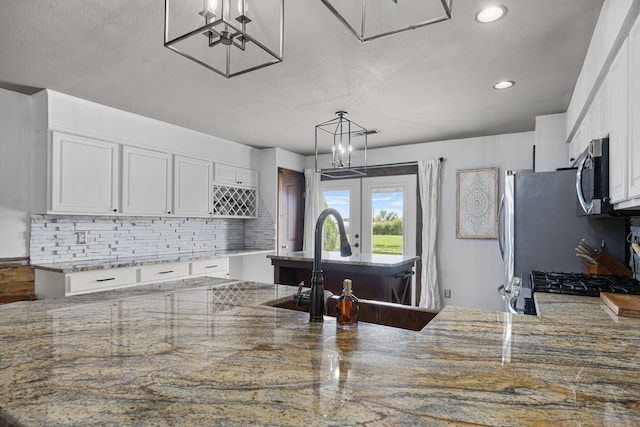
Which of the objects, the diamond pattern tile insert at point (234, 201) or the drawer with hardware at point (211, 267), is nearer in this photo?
the drawer with hardware at point (211, 267)

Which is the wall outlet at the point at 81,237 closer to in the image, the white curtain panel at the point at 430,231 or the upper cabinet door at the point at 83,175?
the upper cabinet door at the point at 83,175

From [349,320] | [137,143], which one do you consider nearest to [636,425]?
[349,320]

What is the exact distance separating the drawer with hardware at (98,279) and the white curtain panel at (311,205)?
2.75 metres

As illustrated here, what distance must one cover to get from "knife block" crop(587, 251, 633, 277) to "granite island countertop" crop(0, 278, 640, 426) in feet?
3.82

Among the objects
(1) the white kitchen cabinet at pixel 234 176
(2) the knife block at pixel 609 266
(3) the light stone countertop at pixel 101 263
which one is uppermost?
(1) the white kitchen cabinet at pixel 234 176

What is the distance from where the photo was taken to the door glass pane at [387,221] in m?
5.19

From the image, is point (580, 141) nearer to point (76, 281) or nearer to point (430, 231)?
point (430, 231)

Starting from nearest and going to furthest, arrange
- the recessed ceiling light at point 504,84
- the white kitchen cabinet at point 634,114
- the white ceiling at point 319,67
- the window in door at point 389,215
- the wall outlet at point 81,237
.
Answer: the white kitchen cabinet at point 634,114, the white ceiling at point 319,67, the recessed ceiling light at point 504,84, the wall outlet at point 81,237, the window in door at point 389,215

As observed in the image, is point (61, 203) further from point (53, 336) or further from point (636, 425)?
point (636, 425)

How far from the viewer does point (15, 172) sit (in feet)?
10.6

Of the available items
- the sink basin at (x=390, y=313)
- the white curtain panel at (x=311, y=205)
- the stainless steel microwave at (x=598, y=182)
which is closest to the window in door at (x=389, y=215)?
the white curtain panel at (x=311, y=205)

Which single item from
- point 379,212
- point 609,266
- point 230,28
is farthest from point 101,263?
point 609,266

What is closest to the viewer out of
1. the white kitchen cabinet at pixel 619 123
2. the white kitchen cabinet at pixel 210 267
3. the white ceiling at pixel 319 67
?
the white kitchen cabinet at pixel 619 123

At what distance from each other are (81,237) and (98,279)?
0.62m
